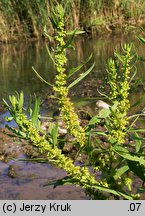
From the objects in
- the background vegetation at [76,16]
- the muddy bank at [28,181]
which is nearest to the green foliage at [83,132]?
the muddy bank at [28,181]

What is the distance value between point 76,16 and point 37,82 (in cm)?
569

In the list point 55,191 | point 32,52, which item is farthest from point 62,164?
point 32,52

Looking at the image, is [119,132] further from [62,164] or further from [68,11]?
[68,11]

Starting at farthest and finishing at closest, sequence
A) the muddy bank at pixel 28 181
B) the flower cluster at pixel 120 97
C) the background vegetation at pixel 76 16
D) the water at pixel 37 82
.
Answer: the background vegetation at pixel 76 16 → the water at pixel 37 82 → the muddy bank at pixel 28 181 → the flower cluster at pixel 120 97

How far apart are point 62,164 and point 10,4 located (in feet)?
40.1

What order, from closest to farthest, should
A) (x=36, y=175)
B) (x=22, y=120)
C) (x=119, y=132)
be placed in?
(x=22, y=120) → (x=119, y=132) → (x=36, y=175)

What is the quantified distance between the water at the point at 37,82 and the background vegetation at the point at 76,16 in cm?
53

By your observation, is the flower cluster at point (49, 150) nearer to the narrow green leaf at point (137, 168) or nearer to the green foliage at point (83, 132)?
the green foliage at point (83, 132)

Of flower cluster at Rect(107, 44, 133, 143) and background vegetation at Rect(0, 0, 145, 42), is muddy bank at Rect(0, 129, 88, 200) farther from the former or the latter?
background vegetation at Rect(0, 0, 145, 42)

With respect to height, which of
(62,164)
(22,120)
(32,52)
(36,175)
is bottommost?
(32,52)

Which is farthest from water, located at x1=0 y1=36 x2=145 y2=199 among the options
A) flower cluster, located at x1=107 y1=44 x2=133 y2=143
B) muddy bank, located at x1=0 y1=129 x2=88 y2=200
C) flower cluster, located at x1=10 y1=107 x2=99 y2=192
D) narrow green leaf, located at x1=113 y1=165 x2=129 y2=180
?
flower cluster, located at x1=10 y1=107 x2=99 y2=192

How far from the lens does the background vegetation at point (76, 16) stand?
1343 cm

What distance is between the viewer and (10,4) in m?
13.4

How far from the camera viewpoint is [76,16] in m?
13.6
